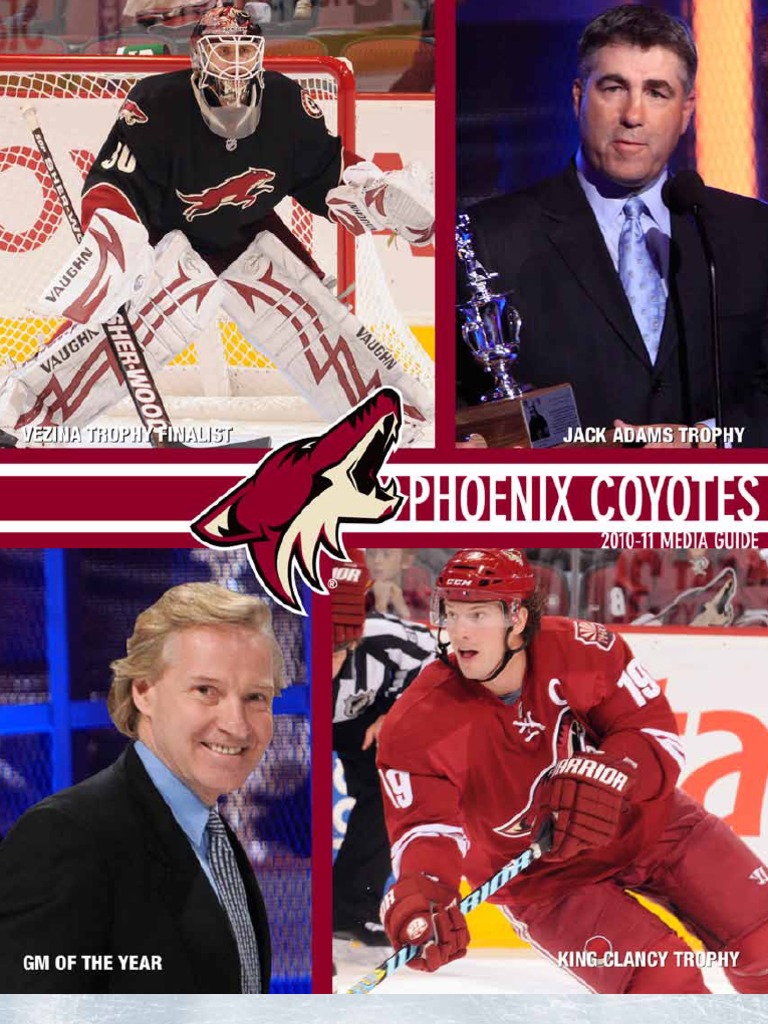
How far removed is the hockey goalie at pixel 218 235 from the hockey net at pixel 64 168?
0.09 ft

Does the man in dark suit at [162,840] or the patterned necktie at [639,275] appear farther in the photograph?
the patterned necktie at [639,275]

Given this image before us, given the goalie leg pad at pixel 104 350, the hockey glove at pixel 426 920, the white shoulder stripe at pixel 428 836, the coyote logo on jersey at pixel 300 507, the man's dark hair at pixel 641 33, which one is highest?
the man's dark hair at pixel 641 33

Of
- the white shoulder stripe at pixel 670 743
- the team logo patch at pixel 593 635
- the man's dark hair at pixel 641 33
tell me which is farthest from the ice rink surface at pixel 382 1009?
the man's dark hair at pixel 641 33

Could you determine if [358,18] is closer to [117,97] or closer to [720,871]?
[117,97]

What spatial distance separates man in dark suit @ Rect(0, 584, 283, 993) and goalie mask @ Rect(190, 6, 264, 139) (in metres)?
0.99

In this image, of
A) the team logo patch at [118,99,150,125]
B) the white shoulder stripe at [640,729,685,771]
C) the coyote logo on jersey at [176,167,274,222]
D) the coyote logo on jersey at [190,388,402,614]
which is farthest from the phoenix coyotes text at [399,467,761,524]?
the team logo patch at [118,99,150,125]

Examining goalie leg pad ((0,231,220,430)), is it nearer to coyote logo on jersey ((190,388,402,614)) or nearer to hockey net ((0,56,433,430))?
hockey net ((0,56,433,430))

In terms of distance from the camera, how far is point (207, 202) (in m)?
3.03

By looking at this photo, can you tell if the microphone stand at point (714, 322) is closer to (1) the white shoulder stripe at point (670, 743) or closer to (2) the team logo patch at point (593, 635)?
(2) the team logo patch at point (593, 635)

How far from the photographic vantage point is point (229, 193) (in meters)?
3.03

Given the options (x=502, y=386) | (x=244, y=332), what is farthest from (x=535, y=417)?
(x=244, y=332)

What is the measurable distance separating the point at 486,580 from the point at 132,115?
4.04 ft

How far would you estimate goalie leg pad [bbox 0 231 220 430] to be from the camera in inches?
119

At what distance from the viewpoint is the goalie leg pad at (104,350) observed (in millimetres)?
3012
